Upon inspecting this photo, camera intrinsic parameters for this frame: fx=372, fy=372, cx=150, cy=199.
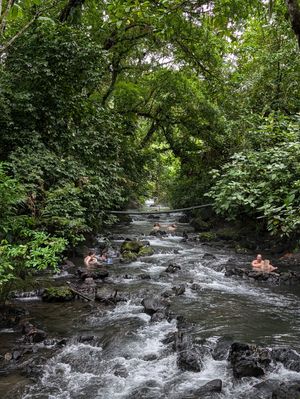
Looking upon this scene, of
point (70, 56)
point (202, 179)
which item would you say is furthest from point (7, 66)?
point (202, 179)

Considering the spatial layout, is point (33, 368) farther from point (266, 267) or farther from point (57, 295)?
point (266, 267)

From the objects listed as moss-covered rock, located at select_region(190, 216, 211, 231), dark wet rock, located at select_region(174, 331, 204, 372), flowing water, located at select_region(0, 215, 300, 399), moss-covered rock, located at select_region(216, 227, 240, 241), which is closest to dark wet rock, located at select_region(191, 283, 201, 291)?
flowing water, located at select_region(0, 215, 300, 399)

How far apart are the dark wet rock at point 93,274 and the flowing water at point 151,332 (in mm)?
264

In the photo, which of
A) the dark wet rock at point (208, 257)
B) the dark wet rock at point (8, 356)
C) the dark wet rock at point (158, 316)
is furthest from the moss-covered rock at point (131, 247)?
the dark wet rock at point (8, 356)

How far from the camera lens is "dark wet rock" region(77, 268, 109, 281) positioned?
10.8 meters

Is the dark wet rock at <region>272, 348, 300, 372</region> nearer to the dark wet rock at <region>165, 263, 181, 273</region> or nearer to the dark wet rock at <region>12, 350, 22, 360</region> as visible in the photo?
the dark wet rock at <region>12, 350, 22, 360</region>

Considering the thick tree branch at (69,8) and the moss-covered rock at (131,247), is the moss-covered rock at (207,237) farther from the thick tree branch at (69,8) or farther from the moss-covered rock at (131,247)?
the thick tree branch at (69,8)

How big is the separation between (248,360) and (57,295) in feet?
15.6

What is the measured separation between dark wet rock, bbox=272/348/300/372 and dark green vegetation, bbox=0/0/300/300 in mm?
2029

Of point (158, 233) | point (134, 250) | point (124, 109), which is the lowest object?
point (158, 233)

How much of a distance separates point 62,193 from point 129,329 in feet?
11.9

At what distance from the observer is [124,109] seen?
18375mm

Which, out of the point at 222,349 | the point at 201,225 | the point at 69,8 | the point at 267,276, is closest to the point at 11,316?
the point at 222,349

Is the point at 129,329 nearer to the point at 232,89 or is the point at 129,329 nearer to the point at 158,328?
the point at 158,328
